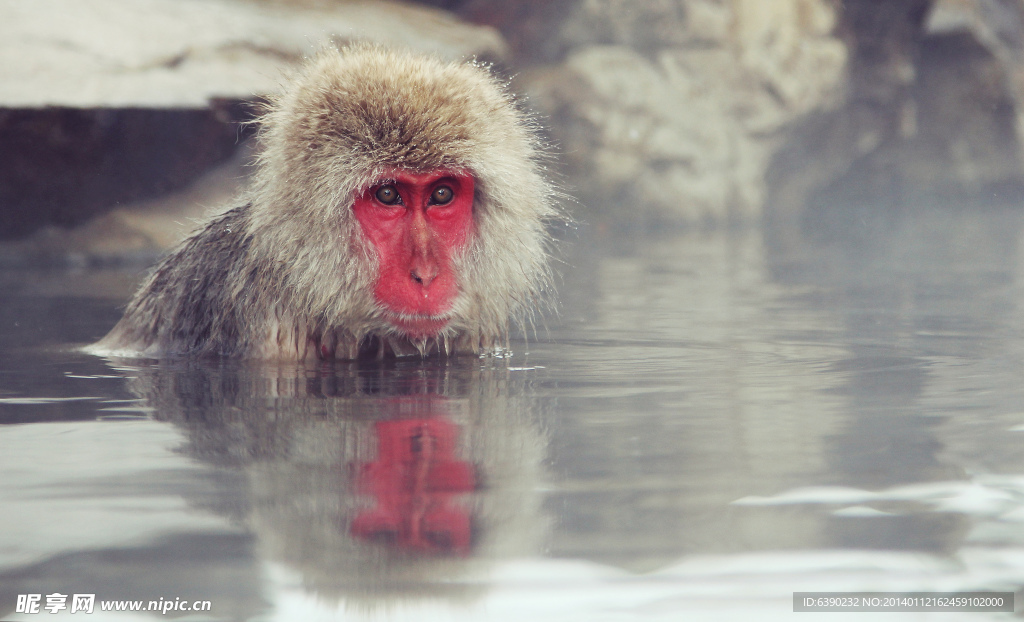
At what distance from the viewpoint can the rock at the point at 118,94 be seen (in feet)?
24.2

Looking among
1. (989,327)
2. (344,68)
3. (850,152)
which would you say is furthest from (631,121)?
(344,68)

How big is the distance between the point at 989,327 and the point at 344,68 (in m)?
2.26

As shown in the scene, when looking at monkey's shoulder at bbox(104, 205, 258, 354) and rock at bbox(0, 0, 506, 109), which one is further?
rock at bbox(0, 0, 506, 109)

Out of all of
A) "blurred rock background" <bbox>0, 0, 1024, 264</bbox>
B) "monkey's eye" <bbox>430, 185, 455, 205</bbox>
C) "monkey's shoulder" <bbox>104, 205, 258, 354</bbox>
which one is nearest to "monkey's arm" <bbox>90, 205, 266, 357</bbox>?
"monkey's shoulder" <bbox>104, 205, 258, 354</bbox>

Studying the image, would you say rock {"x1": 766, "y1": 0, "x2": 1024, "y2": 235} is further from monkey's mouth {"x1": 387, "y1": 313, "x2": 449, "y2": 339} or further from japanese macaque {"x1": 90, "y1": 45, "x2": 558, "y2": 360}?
monkey's mouth {"x1": 387, "y1": 313, "x2": 449, "y2": 339}

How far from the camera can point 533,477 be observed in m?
1.98

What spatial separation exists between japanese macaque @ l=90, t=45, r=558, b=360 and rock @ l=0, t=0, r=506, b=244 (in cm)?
405

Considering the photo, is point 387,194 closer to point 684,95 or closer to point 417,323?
point 417,323

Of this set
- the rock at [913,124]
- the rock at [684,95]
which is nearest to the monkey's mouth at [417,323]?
the rock at [684,95]

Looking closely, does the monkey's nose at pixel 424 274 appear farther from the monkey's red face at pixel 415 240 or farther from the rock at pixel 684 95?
the rock at pixel 684 95

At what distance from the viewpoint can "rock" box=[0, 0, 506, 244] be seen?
7383 millimetres

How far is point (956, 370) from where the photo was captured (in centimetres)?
311

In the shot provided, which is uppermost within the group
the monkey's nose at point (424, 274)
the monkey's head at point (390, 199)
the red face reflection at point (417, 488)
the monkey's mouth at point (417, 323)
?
the monkey's head at point (390, 199)

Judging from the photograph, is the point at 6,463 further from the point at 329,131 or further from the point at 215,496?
the point at 329,131
